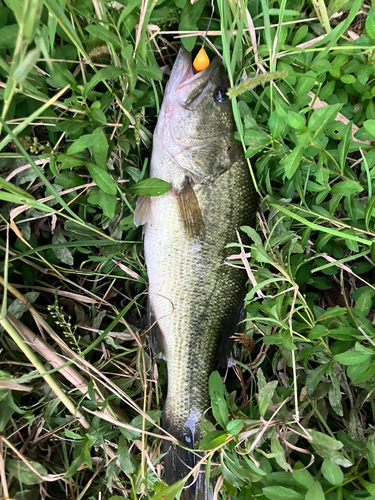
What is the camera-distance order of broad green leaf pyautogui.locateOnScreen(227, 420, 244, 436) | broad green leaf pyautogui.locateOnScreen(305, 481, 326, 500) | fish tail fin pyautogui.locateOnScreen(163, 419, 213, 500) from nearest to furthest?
1. broad green leaf pyautogui.locateOnScreen(305, 481, 326, 500)
2. broad green leaf pyautogui.locateOnScreen(227, 420, 244, 436)
3. fish tail fin pyautogui.locateOnScreen(163, 419, 213, 500)

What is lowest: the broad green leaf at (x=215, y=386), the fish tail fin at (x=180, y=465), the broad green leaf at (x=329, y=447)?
the fish tail fin at (x=180, y=465)

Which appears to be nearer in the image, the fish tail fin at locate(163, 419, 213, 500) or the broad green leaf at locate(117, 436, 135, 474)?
the broad green leaf at locate(117, 436, 135, 474)

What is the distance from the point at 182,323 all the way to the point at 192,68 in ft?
3.92

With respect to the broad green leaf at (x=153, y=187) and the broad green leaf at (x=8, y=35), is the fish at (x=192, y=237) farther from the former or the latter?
the broad green leaf at (x=8, y=35)

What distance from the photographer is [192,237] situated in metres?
1.54

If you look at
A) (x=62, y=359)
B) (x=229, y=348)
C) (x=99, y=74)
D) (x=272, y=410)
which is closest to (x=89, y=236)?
(x=62, y=359)

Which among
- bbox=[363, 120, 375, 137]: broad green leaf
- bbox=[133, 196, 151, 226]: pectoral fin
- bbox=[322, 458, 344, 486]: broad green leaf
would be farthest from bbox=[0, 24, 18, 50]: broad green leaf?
bbox=[322, 458, 344, 486]: broad green leaf

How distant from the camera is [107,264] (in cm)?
171

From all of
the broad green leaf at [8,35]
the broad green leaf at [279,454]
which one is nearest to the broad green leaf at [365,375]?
the broad green leaf at [279,454]

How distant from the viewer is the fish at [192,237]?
1474 millimetres

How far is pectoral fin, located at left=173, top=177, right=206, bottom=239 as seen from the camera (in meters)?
1.52

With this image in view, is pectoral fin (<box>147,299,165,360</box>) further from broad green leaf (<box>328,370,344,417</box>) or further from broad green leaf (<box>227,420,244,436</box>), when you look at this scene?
broad green leaf (<box>328,370,344,417</box>)

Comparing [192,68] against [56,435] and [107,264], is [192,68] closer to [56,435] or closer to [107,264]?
[107,264]

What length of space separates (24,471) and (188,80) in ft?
6.43
